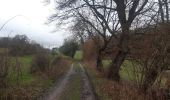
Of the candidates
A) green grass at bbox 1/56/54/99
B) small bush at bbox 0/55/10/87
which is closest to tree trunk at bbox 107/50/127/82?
green grass at bbox 1/56/54/99

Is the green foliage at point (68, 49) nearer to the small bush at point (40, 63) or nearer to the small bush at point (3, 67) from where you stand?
the small bush at point (40, 63)

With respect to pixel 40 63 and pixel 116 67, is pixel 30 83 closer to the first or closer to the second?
pixel 40 63

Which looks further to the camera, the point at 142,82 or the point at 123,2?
the point at 123,2

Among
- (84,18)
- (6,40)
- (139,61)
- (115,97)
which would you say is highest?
(84,18)

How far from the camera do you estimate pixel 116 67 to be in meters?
30.5

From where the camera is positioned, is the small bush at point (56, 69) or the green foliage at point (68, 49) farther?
the green foliage at point (68, 49)

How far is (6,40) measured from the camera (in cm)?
1620

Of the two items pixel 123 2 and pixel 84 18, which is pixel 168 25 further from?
pixel 84 18

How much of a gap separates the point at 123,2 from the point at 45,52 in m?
10.6

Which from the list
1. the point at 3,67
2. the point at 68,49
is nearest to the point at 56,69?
the point at 3,67

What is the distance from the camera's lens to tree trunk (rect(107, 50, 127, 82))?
96.6 feet

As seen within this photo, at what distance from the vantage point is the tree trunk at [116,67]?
29447mm

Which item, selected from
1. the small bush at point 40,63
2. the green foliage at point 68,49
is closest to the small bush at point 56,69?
the small bush at point 40,63

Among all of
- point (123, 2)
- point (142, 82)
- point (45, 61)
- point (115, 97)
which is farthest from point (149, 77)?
point (45, 61)
